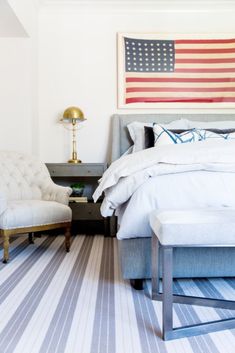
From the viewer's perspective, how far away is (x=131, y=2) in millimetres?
3777

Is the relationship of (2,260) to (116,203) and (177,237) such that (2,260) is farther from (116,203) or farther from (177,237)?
(177,237)

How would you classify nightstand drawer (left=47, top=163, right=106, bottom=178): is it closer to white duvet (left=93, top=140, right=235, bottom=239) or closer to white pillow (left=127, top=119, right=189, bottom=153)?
white pillow (left=127, top=119, right=189, bottom=153)

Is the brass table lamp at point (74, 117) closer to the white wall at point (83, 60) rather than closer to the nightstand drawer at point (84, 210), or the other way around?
the white wall at point (83, 60)

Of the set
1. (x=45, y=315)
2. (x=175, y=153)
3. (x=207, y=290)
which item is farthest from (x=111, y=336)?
(x=175, y=153)

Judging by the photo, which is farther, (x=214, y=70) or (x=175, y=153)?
(x=214, y=70)

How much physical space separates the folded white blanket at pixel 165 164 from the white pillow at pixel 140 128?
163cm

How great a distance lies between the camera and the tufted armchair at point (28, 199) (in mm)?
2361

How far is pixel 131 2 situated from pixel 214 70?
126 cm

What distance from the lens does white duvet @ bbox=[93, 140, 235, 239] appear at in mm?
1715

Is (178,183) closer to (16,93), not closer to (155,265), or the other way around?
(155,265)

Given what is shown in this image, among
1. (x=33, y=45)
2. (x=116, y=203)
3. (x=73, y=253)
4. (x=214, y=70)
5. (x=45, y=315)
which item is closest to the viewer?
(x=45, y=315)

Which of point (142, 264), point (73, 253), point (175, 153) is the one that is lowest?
point (73, 253)

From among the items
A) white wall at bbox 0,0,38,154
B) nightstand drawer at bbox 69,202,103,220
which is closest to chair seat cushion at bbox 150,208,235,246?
nightstand drawer at bbox 69,202,103,220

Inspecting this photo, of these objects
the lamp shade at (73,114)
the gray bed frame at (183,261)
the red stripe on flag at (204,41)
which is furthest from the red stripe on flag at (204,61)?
the gray bed frame at (183,261)
